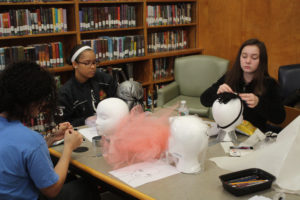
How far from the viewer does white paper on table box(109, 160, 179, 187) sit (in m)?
1.57

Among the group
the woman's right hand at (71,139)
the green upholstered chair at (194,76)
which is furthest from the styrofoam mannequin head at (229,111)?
the green upholstered chair at (194,76)

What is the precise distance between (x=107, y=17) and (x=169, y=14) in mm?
955

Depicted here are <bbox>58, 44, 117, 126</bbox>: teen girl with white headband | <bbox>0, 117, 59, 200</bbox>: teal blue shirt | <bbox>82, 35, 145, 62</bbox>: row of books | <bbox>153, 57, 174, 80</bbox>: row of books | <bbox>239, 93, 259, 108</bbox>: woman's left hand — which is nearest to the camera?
<bbox>0, 117, 59, 200</bbox>: teal blue shirt

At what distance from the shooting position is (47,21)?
355cm

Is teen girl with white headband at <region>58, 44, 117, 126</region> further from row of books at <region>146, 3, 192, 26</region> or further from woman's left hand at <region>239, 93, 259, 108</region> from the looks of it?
row of books at <region>146, 3, 192, 26</region>

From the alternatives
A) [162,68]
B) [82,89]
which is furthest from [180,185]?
[162,68]

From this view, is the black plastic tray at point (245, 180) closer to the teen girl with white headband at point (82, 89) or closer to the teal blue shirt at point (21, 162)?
the teal blue shirt at point (21, 162)

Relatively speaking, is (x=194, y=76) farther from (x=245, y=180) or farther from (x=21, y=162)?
(x=21, y=162)

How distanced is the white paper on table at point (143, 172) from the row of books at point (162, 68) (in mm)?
2938

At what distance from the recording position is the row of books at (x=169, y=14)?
438 cm

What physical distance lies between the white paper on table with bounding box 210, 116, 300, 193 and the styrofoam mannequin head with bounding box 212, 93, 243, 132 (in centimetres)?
35

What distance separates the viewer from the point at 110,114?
1901 mm

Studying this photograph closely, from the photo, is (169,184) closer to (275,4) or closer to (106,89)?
(106,89)

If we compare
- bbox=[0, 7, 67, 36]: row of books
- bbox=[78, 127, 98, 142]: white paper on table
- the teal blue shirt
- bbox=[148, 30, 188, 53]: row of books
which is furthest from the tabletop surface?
bbox=[148, 30, 188, 53]: row of books
